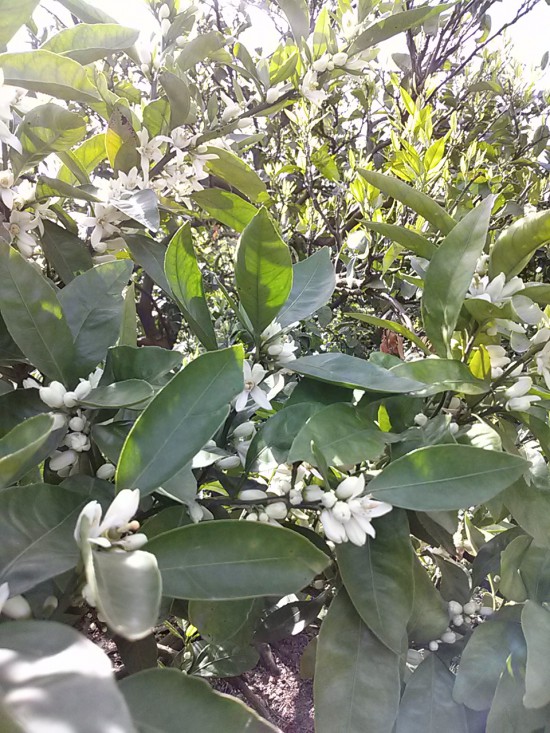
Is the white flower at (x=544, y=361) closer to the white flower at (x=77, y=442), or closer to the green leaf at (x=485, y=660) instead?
the green leaf at (x=485, y=660)

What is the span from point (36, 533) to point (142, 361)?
0.19 m

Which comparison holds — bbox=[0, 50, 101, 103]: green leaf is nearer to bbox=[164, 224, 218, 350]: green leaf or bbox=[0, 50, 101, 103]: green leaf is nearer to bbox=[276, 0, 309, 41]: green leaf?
bbox=[164, 224, 218, 350]: green leaf

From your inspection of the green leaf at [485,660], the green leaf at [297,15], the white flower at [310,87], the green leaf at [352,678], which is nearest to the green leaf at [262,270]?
the green leaf at [352,678]

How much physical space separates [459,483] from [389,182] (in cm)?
42

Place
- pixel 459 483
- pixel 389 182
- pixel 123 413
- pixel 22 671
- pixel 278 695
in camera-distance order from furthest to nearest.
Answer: pixel 278 695 → pixel 389 182 → pixel 123 413 → pixel 459 483 → pixel 22 671

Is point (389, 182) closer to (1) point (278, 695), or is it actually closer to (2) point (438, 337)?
(2) point (438, 337)

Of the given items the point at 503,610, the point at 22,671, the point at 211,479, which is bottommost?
the point at 503,610

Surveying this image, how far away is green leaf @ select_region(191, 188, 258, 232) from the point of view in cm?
85

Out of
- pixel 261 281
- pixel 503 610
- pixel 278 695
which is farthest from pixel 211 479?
pixel 278 695

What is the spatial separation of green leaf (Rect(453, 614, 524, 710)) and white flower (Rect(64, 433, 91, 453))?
452 mm

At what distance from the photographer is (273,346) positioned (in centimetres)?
57

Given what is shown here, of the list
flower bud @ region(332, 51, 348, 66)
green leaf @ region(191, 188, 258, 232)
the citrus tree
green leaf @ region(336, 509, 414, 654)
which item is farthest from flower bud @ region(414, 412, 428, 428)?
flower bud @ region(332, 51, 348, 66)

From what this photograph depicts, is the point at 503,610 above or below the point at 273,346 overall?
below

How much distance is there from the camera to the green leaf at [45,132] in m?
0.62
